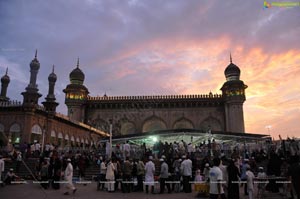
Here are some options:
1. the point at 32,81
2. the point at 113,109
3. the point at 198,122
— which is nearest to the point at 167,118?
the point at 198,122

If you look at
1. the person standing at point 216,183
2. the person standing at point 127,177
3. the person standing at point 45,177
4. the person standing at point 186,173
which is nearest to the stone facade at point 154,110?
the person standing at point 45,177

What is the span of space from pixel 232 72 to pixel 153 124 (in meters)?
15.0

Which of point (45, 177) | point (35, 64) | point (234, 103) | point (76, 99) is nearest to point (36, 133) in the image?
point (35, 64)

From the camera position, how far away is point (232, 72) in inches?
1572

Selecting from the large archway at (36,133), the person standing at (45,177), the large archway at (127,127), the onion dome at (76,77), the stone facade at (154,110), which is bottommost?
the person standing at (45,177)

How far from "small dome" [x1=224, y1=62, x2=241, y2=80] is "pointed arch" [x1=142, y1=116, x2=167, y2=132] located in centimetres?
1283

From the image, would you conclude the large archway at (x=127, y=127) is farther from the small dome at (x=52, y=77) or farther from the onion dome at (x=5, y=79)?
the onion dome at (x=5, y=79)

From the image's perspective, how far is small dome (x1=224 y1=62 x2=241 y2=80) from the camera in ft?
131

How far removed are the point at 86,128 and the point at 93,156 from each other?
703 inches

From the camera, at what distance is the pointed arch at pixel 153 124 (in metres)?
39.2

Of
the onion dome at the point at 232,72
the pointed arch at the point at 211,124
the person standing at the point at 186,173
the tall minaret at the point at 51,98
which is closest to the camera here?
the person standing at the point at 186,173

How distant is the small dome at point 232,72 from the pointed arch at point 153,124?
12.8 m

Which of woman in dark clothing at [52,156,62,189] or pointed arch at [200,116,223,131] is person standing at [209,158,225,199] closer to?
woman in dark clothing at [52,156,62,189]

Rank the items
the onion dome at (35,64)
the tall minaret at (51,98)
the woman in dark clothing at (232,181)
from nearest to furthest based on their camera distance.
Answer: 1. the woman in dark clothing at (232,181)
2. the tall minaret at (51,98)
3. the onion dome at (35,64)
